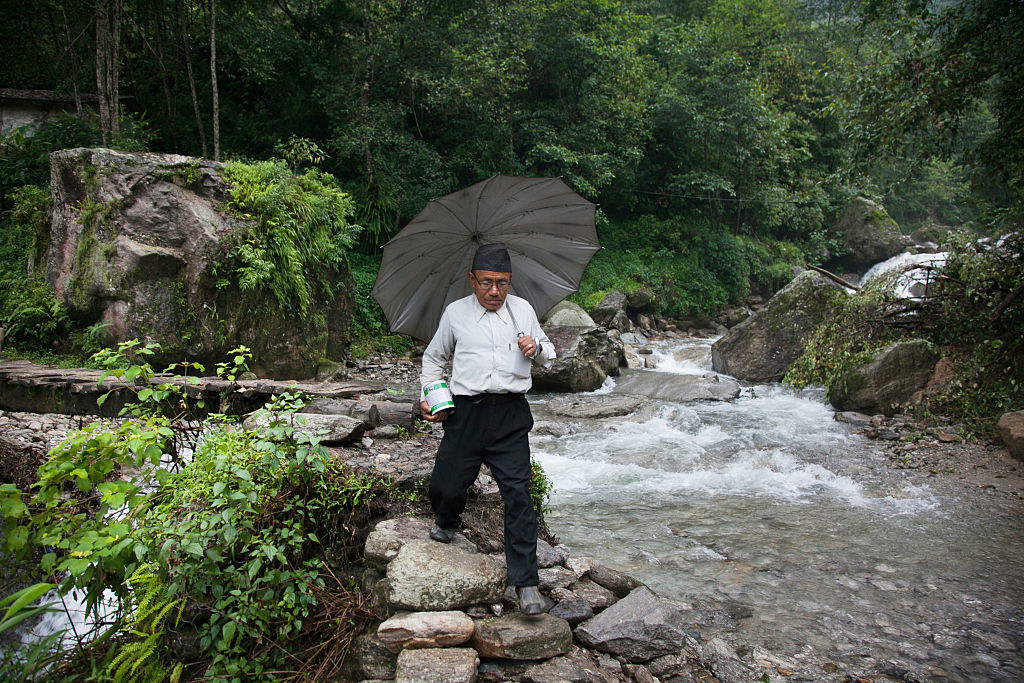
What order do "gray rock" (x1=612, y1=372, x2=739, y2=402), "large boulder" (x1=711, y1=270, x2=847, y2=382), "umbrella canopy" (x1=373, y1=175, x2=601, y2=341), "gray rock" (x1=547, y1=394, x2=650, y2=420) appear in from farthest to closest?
"large boulder" (x1=711, y1=270, x2=847, y2=382), "gray rock" (x1=612, y1=372, x2=739, y2=402), "gray rock" (x1=547, y1=394, x2=650, y2=420), "umbrella canopy" (x1=373, y1=175, x2=601, y2=341)

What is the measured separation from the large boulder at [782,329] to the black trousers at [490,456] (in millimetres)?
9795

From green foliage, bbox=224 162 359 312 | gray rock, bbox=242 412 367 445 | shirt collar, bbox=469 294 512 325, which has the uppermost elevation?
green foliage, bbox=224 162 359 312

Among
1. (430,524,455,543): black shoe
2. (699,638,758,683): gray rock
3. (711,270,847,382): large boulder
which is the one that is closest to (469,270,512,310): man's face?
(430,524,455,543): black shoe

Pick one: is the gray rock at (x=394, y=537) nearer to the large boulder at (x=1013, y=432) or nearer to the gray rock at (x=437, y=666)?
the gray rock at (x=437, y=666)

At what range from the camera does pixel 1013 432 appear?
671 centimetres

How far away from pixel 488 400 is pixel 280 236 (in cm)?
826

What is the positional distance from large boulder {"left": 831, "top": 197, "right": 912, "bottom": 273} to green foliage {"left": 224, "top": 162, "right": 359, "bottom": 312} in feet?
76.8

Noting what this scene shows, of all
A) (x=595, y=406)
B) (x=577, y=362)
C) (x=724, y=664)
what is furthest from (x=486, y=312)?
(x=577, y=362)

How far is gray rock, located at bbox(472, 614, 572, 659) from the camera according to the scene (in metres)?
2.81

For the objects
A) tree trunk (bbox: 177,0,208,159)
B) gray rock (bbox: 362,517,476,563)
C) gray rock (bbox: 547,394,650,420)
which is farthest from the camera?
tree trunk (bbox: 177,0,208,159)

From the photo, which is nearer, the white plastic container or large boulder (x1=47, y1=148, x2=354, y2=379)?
the white plastic container

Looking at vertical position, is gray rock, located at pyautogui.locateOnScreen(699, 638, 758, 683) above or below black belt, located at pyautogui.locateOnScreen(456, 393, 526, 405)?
below

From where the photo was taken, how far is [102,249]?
344 inches

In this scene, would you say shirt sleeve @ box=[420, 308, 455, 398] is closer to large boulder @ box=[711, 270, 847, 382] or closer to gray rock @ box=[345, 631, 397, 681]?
gray rock @ box=[345, 631, 397, 681]
